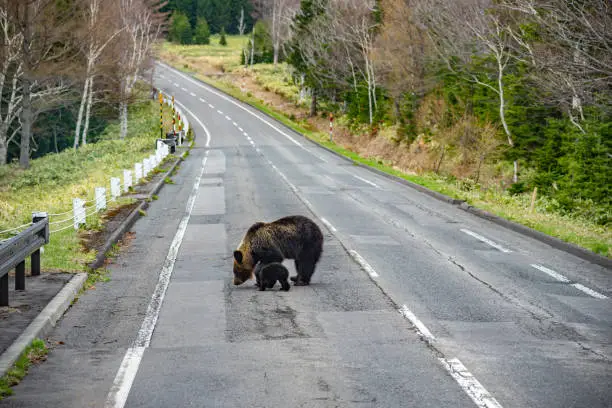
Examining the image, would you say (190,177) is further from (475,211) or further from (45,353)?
(45,353)

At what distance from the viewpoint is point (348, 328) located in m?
8.87

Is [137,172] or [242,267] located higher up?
[137,172]

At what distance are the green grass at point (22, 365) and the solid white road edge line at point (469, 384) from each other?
14.1 ft

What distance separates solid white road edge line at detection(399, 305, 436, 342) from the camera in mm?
8539

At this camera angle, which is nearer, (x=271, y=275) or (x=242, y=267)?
(x=271, y=275)

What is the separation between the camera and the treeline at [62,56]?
39.6 meters

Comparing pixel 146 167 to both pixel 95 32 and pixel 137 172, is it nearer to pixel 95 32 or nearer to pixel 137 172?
pixel 137 172

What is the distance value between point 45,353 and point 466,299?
6.06 metres

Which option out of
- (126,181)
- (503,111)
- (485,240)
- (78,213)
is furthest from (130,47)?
(485,240)

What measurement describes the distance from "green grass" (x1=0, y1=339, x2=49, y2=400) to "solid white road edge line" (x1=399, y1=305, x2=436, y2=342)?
445cm

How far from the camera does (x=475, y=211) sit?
22172 millimetres

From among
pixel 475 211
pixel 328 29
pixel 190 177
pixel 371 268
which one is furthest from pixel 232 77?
pixel 371 268

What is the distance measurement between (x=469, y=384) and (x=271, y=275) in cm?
454

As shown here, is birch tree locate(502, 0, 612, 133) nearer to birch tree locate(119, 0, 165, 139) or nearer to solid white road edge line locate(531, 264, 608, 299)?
solid white road edge line locate(531, 264, 608, 299)
